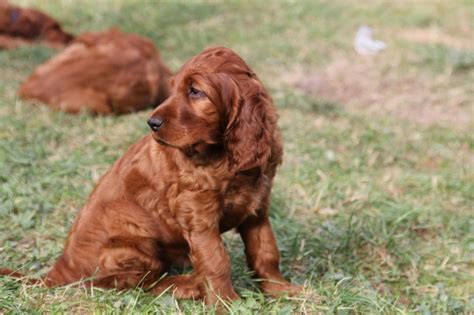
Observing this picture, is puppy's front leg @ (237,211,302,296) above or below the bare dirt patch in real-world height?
above

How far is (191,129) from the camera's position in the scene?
319 cm

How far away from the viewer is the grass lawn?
13.3ft

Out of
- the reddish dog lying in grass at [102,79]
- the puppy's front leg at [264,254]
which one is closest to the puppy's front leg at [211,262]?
the puppy's front leg at [264,254]

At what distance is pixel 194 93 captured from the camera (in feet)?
10.6

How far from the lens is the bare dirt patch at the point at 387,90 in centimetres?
761

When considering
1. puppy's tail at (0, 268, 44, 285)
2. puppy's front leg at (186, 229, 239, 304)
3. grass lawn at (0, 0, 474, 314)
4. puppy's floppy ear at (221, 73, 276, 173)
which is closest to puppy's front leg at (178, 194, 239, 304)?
puppy's front leg at (186, 229, 239, 304)

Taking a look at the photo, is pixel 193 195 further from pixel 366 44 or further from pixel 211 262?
pixel 366 44

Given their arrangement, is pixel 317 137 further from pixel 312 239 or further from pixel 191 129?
pixel 191 129

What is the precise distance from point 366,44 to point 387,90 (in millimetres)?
1462

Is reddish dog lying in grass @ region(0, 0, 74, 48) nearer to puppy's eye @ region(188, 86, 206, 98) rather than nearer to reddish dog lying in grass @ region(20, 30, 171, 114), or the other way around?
reddish dog lying in grass @ region(20, 30, 171, 114)

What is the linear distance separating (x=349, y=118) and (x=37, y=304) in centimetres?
451

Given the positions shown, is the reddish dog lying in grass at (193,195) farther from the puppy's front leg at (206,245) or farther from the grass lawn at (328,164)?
the grass lawn at (328,164)

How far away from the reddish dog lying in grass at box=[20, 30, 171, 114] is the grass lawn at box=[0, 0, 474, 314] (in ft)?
0.68

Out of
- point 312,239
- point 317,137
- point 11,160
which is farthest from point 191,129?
point 317,137
